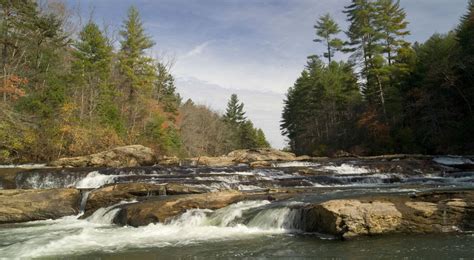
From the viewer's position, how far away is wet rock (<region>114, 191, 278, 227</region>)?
10.8 metres

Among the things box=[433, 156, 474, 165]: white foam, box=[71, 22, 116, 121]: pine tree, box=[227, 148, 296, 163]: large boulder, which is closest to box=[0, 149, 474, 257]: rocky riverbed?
box=[433, 156, 474, 165]: white foam

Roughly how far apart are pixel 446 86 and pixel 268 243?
26.6m

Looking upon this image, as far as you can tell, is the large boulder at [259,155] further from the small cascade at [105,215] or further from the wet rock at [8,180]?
the small cascade at [105,215]

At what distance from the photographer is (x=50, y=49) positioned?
1325 inches

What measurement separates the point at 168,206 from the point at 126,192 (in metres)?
3.39

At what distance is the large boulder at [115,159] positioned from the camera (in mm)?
24009

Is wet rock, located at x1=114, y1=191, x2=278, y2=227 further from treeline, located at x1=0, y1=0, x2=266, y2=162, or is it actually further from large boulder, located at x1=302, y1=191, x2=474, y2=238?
treeline, located at x1=0, y1=0, x2=266, y2=162

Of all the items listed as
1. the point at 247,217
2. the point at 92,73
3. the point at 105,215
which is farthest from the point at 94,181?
the point at 92,73

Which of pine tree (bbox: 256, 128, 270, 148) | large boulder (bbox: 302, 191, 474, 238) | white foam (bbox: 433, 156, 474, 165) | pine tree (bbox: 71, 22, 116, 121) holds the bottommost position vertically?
large boulder (bbox: 302, 191, 474, 238)

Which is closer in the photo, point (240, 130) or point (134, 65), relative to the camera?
point (134, 65)

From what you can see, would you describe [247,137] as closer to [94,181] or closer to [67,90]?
[67,90]

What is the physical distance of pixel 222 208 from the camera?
1102 centimetres

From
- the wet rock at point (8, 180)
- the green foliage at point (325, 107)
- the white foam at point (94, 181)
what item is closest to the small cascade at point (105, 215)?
the white foam at point (94, 181)

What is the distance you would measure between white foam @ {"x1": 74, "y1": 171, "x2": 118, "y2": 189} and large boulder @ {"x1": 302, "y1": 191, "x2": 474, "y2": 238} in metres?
11.8
